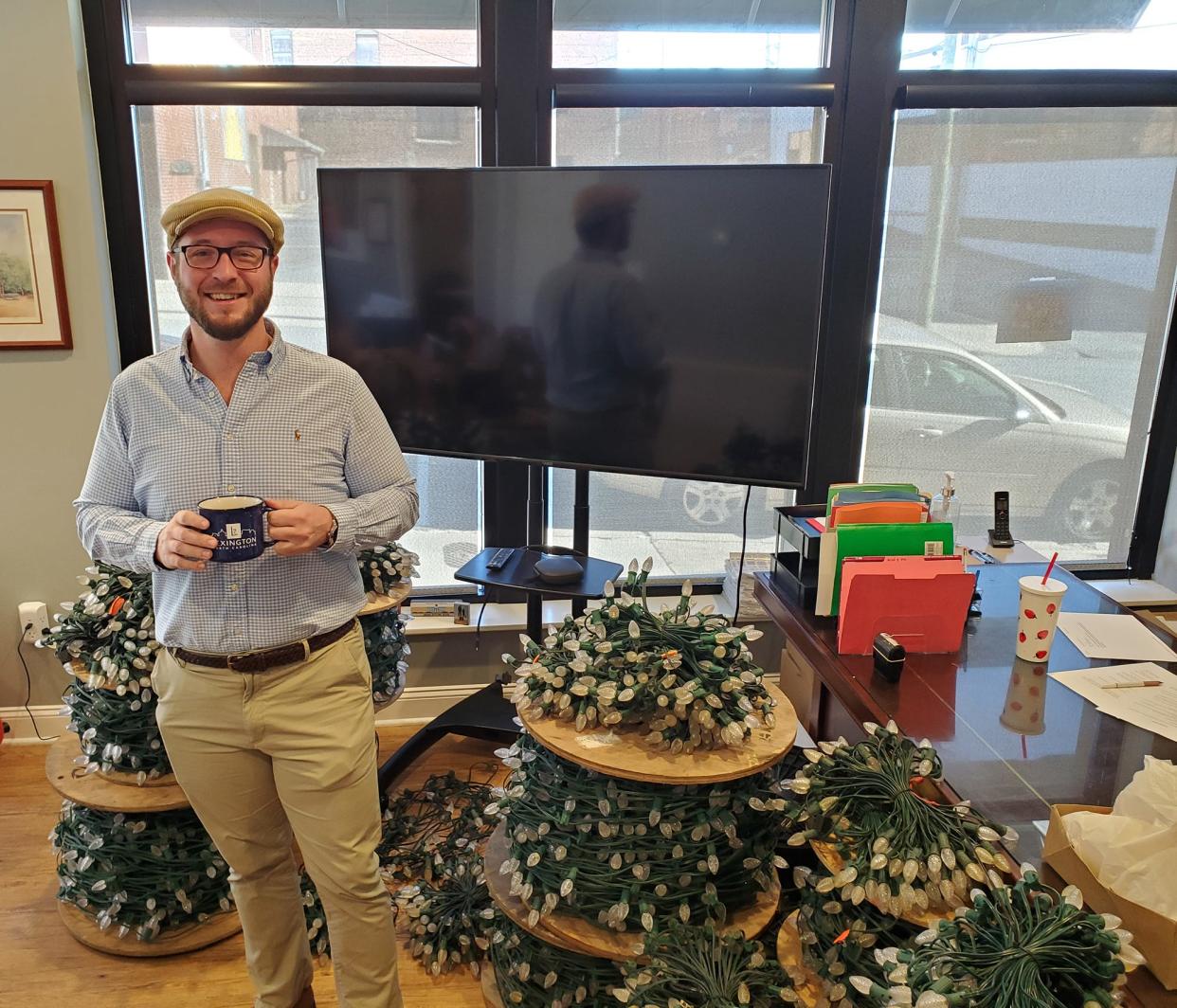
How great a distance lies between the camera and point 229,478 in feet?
5.14

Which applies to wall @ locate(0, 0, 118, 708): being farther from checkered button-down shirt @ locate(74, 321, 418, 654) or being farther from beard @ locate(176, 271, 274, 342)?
beard @ locate(176, 271, 274, 342)

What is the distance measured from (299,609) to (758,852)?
91 cm

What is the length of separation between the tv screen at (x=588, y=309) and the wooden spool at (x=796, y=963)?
0.97 meters

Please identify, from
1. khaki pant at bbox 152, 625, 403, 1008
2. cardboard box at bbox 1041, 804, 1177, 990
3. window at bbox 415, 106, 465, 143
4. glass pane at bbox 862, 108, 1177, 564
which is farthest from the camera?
glass pane at bbox 862, 108, 1177, 564

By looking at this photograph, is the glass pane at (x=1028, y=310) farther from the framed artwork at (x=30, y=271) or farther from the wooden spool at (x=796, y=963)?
the framed artwork at (x=30, y=271)

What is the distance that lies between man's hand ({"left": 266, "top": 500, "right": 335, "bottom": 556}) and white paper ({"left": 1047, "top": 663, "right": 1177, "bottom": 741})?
140 centimetres

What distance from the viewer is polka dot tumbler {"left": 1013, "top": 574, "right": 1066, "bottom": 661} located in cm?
174

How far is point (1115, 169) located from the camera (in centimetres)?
279

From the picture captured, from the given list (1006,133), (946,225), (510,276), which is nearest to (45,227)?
(510,276)

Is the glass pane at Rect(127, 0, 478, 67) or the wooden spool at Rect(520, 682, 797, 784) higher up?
the glass pane at Rect(127, 0, 478, 67)

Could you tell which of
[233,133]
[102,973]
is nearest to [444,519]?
[233,133]

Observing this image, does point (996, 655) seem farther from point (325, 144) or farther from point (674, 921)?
point (325, 144)

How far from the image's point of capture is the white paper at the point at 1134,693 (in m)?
1.57

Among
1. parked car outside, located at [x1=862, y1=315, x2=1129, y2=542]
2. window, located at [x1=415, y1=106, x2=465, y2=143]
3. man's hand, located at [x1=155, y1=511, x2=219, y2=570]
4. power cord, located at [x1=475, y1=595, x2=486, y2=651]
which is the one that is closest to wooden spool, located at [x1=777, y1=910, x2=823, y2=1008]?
man's hand, located at [x1=155, y1=511, x2=219, y2=570]
